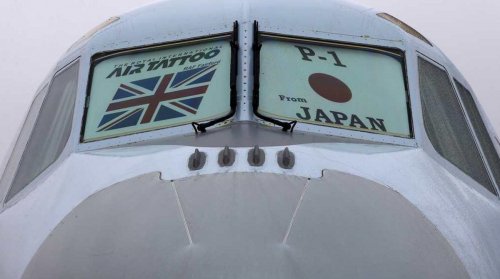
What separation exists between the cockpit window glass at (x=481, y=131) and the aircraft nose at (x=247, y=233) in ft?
7.11

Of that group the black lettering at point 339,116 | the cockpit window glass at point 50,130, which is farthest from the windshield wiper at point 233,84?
the cockpit window glass at point 50,130

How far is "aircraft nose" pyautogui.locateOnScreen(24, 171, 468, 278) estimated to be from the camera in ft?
20.6

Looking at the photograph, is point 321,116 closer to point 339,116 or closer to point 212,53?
point 339,116

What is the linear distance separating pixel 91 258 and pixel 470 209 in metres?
2.56

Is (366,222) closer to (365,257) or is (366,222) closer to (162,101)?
(365,257)

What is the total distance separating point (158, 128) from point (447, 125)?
82.1 inches

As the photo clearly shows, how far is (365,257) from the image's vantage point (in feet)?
21.2

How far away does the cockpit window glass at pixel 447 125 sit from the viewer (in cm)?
849

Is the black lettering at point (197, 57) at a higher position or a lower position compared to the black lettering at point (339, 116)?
higher

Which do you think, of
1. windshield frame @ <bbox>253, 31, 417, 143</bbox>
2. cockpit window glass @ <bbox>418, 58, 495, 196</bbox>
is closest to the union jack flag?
windshield frame @ <bbox>253, 31, 417, 143</bbox>

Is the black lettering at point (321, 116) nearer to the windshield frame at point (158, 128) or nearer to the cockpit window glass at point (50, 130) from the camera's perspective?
the windshield frame at point (158, 128)

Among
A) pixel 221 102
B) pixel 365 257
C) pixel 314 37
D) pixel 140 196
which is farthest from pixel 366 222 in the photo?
pixel 314 37

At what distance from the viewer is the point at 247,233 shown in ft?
21.0

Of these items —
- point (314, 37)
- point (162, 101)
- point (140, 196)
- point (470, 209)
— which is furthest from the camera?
point (314, 37)
